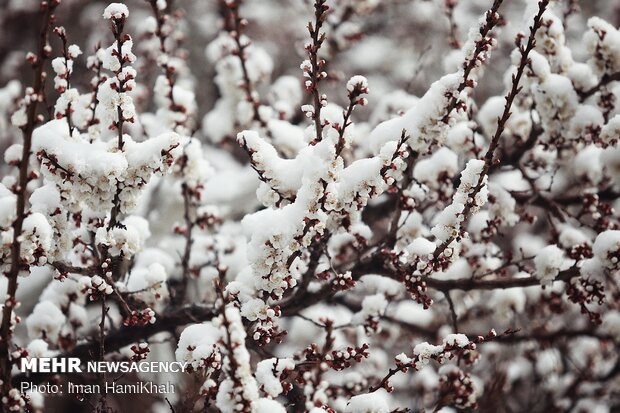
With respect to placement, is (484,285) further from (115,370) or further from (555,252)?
(115,370)

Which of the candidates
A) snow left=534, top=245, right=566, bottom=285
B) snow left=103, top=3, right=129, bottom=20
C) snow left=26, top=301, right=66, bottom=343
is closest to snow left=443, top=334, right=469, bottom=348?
snow left=534, top=245, right=566, bottom=285

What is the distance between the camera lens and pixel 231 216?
4.78m

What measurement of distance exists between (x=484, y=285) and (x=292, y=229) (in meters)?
1.20

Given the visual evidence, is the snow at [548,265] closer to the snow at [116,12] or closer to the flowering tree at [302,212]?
the flowering tree at [302,212]

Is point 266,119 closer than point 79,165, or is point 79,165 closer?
point 79,165

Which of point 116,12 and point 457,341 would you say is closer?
point 116,12

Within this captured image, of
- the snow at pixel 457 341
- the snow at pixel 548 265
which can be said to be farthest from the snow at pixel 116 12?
the snow at pixel 548 265

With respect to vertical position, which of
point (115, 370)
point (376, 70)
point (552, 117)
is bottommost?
point (115, 370)

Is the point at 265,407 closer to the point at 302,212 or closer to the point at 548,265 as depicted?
the point at 302,212

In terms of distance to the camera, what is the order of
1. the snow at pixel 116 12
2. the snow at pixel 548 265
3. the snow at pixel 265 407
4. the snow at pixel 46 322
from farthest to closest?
the snow at pixel 46 322 < the snow at pixel 548 265 < the snow at pixel 116 12 < the snow at pixel 265 407

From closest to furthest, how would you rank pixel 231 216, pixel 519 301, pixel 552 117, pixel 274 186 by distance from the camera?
1. pixel 274 186
2. pixel 552 117
3. pixel 519 301
4. pixel 231 216

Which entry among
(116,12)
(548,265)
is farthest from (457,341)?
(116,12)

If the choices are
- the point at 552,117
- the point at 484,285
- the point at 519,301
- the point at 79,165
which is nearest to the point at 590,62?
the point at 552,117

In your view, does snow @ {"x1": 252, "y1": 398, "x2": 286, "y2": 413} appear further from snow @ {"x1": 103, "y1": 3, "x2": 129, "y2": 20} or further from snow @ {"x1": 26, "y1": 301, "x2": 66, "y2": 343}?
snow @ {"x1": 26, "y1": 301, "x2": 66, "y2": 343}
